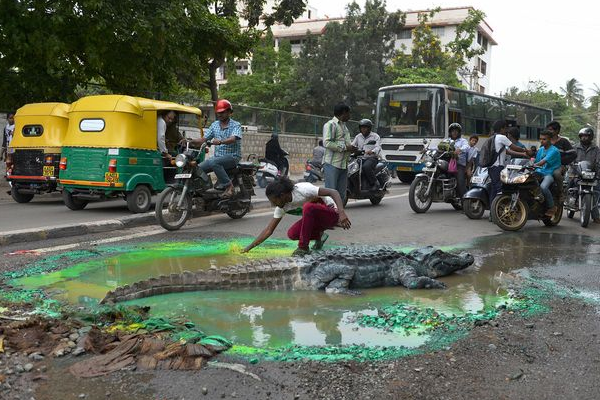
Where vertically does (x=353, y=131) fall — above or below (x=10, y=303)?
above

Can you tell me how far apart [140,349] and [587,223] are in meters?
8.54

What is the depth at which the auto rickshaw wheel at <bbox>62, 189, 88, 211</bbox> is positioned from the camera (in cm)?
1051

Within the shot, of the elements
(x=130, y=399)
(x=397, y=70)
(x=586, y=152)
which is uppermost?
(x=397, y=70)

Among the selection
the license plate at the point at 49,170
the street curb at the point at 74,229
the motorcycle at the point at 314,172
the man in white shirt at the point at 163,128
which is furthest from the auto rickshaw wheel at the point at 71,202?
the motorcycle at the point at 314,172

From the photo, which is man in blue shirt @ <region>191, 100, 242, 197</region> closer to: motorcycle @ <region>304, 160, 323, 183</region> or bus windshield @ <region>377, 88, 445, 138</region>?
motorcycle @ <region>304, 160, 323, 183</region>

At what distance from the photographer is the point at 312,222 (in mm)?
5910

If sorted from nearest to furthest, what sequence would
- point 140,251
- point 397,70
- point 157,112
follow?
point 140,251 → point 157,112 → point 397,70

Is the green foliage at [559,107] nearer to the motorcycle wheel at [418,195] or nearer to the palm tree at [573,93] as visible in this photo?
the palm tree at [573,93]

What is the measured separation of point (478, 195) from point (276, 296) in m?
6.14

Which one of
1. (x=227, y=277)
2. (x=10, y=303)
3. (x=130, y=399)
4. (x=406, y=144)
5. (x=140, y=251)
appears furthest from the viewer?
(x=406, y=144)

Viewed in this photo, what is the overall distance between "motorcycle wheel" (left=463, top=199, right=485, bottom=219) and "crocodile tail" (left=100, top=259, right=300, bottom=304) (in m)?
5.89

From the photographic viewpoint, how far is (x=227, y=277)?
4.85m

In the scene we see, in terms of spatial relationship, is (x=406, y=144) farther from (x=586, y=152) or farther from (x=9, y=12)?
(x=9, y=12)

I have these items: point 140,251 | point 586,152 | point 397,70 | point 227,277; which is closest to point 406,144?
point 586,152
